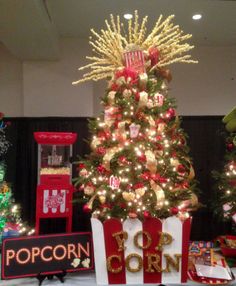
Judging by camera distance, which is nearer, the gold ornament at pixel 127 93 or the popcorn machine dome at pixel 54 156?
the gold ornament at pixel 127 93

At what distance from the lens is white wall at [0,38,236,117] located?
466 cm

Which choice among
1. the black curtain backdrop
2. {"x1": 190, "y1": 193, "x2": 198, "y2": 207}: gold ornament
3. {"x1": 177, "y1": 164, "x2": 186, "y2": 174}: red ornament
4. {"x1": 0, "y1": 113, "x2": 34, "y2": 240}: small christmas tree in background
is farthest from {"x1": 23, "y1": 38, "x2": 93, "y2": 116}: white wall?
{"x1": 190, "y1": 193, "x2": 198, "y2": 207}: gold ornament

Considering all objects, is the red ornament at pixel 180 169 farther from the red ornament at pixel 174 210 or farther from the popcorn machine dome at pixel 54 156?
the popcorn machine dome at pixel 54 156

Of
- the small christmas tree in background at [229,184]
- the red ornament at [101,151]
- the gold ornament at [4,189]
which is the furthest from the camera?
the gold ornament at [4,189]

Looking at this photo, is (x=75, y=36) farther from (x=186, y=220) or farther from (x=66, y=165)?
(x=186, y=220)

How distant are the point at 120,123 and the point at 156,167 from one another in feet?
1.50

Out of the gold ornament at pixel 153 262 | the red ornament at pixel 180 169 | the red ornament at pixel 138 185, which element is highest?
the red ornament at pixel 180 169

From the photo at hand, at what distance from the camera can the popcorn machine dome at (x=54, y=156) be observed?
Result: 3.79 metres

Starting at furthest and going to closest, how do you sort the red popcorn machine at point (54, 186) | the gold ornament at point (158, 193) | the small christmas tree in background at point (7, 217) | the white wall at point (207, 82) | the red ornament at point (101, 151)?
the white wall at point (207, 82)
the red popcorn machine at point (54, 186)
the small christmas tree in background at point (7, 217)
the red ornament at point (101, 151)
the gold ornament at point (158, 193)

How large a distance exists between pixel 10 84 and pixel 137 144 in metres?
3.33

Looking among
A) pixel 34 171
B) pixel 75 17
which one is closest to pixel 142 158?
pixel 75 17

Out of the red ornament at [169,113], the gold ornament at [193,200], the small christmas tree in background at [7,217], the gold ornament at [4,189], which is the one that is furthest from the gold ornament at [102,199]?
the gold ornament at [4,189]

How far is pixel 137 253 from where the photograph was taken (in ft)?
7.57

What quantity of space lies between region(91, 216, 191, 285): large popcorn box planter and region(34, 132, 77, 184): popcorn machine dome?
168cm
